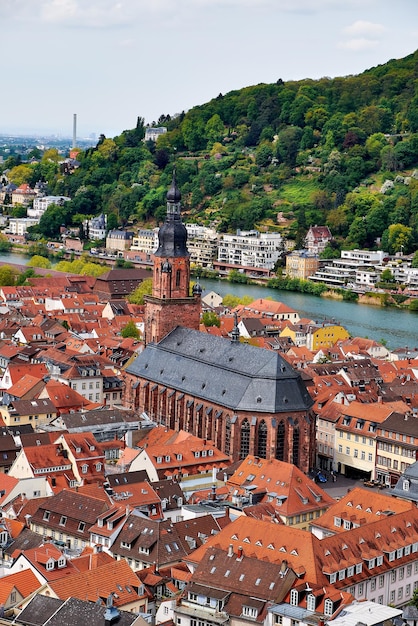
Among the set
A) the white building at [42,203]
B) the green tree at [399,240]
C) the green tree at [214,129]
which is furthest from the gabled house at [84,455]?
the green tree at [214,129]

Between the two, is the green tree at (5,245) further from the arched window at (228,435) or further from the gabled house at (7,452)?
the gabled house at (7,452)

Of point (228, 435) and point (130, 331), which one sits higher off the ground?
point (228, 435)

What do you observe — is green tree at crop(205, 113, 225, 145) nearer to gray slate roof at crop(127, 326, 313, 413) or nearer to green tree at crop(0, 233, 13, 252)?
green tree at crop(0, 233, 13, 252)

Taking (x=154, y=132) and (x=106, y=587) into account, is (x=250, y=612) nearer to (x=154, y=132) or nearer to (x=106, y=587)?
(x=106, y=587)

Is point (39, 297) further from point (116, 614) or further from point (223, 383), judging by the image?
point (116, 614)

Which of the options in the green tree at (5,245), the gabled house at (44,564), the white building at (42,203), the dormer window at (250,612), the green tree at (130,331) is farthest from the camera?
the white building at (42,203)

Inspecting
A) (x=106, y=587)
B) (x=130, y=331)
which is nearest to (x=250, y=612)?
(x=106, y=587)
